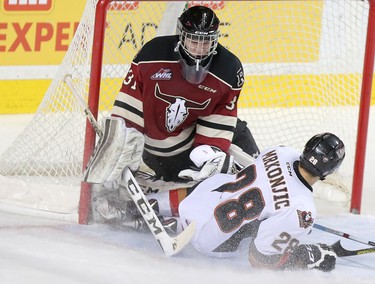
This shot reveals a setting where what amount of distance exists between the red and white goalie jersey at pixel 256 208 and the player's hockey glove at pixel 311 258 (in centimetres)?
6

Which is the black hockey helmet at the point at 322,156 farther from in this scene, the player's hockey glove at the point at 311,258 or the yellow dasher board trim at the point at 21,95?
the yellow dasher board trim at the point at 21,95

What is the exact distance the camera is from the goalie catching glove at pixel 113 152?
3697mm

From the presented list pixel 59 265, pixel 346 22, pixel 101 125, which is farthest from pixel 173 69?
pixel 346 22

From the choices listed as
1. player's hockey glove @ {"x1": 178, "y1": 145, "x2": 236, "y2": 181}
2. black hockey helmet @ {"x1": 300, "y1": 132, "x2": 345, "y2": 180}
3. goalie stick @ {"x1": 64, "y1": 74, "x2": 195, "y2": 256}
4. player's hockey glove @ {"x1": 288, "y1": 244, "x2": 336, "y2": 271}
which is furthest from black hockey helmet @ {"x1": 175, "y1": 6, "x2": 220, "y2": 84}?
player's hockey glove @ {"x1": 288, "y1": 244, "x2": 336, "y2": 271}

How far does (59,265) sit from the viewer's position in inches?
129

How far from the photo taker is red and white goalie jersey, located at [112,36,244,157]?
3838 mm

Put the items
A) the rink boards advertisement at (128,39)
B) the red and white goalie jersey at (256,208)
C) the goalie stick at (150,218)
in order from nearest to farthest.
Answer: the red and white goalie jersey at (256,208) → the goalie stick at (150,218) → the rink boards advertisement at (128,39)

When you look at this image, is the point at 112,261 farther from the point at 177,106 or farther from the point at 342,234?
the point at 342,234

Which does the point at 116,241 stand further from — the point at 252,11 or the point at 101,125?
the point at 252,11

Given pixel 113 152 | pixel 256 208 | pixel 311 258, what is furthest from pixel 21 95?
pixel 311 258

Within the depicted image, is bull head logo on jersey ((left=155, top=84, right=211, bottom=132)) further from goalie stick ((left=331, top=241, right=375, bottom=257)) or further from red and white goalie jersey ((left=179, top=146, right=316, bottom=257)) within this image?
goalie stick ((left=331, top=241, right=375, bottom=257))

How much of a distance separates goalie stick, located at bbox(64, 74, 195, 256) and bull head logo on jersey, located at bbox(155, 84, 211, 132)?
288mm

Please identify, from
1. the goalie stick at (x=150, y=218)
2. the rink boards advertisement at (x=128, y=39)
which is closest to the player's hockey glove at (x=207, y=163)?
the goalie stick at (x=150, y=218)

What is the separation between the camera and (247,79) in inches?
210
